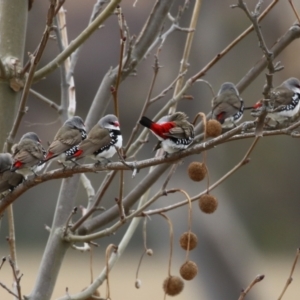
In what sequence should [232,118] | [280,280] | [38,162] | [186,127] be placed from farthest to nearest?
[280,280], [232,118], [38,162], [186,127]

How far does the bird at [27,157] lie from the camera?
2.12 m

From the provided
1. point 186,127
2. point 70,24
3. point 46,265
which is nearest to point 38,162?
point 46,265

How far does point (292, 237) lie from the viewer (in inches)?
211

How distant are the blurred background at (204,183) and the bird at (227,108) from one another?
1617 mm

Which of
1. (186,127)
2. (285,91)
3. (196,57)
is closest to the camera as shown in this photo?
(186,127)

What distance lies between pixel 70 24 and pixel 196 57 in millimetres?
1002

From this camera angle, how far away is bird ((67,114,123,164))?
7.18ft

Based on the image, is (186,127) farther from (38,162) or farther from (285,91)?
(285,91)

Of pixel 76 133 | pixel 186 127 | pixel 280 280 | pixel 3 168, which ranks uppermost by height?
pixel 186 127

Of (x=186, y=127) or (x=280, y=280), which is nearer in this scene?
(x=186, y=127)

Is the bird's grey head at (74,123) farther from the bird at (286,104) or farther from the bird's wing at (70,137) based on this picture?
the bird at (286,104)

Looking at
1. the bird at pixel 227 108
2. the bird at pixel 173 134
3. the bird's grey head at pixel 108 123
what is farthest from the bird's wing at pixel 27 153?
the bird at pixel 227 108

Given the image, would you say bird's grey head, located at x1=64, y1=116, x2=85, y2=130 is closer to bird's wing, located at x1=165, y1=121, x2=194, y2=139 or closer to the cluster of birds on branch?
the cluster of birds on branch

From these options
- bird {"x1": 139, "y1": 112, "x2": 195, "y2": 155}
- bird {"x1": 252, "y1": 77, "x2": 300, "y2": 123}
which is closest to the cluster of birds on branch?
bird {"x1": 139, "y1": 112, "x2": 195, "y2": 155}
